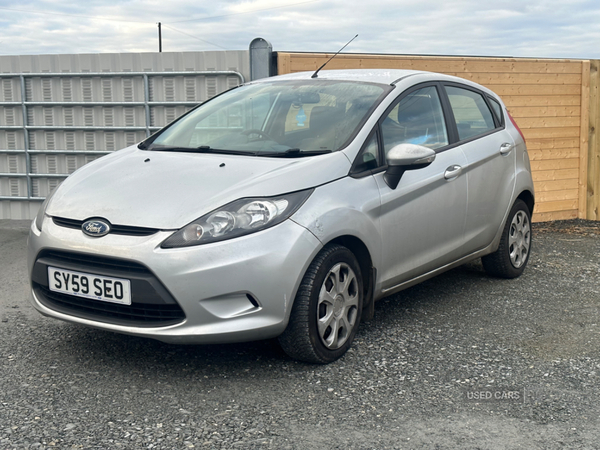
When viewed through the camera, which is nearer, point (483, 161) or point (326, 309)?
point (326, 309)

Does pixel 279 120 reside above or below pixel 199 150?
above

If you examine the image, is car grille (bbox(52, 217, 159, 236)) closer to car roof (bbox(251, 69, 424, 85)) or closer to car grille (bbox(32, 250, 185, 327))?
car grille (bbox(32, 250, 185, 327))

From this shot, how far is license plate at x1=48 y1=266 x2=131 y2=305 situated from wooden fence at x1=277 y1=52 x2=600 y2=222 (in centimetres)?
586

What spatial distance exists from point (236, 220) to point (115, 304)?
0.71 metres

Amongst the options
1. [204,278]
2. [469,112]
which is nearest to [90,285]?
[204,278]

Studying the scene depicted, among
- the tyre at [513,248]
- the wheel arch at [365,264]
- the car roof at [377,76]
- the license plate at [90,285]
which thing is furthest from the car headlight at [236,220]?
the tyre at [513,248]

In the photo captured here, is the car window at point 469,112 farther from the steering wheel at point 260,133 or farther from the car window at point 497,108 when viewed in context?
→ the steering wheel at point 260,133

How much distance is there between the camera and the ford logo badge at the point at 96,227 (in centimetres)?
330

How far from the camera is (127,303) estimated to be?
10.6 ft

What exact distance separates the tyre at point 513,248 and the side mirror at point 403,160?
170cm

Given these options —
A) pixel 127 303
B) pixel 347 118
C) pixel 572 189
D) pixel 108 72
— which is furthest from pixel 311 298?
pixel 572 189

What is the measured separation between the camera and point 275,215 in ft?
10.9

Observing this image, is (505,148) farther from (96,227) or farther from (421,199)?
(96,227)

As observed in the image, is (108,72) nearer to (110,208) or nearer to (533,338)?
(110,208)
